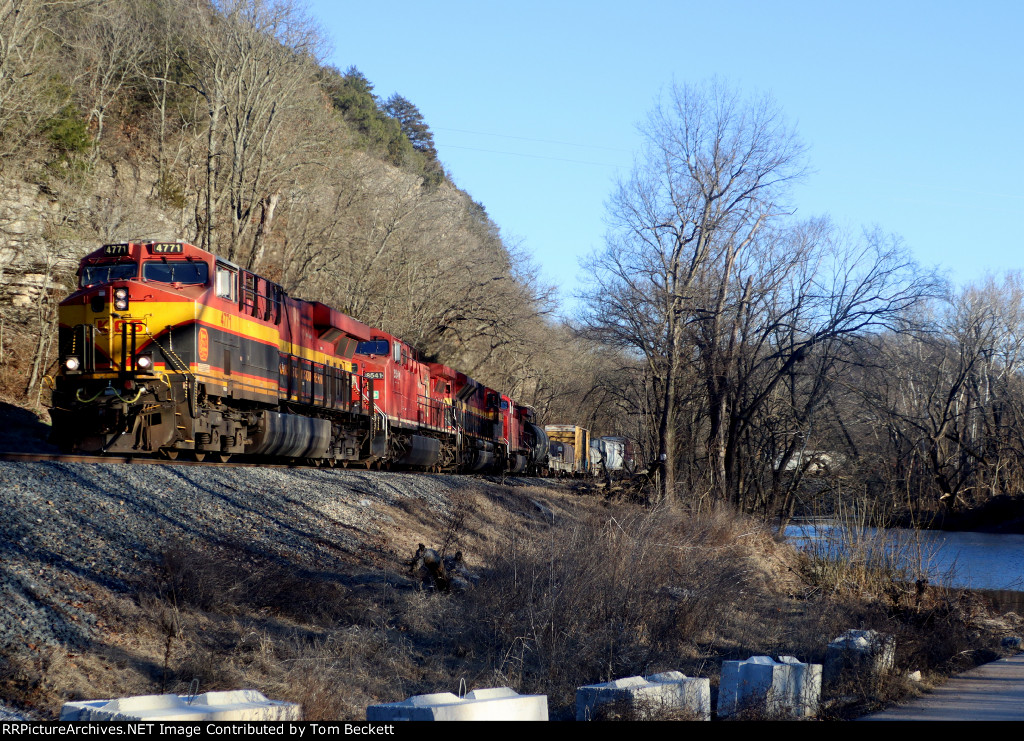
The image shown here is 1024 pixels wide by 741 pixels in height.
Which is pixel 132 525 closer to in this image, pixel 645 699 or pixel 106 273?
pixel 645 699

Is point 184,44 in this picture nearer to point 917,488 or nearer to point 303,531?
point 303,531

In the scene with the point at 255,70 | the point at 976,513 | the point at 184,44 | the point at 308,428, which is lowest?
the point at 976,513

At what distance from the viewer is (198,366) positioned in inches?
526

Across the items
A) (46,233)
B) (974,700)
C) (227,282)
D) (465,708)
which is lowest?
(974,700)

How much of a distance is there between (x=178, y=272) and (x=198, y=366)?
1.81 m

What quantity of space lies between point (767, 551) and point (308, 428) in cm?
1002

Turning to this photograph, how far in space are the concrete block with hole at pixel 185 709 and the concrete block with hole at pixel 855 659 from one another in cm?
617

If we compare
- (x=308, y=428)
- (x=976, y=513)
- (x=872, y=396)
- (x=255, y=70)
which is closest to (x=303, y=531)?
(x=308, y=428)

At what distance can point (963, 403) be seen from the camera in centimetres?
4506

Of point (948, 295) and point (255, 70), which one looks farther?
point (255, 70)

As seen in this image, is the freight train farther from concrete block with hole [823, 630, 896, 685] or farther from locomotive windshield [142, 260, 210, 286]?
concrete block with hole [823, 630, 896, 685]

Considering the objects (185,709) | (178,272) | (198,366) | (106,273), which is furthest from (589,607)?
(106,273)

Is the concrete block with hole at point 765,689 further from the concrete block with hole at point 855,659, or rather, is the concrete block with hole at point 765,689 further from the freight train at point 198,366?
the freight train at point 198,366

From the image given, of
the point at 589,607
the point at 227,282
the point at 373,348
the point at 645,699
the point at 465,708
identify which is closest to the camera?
the point at 465,708
